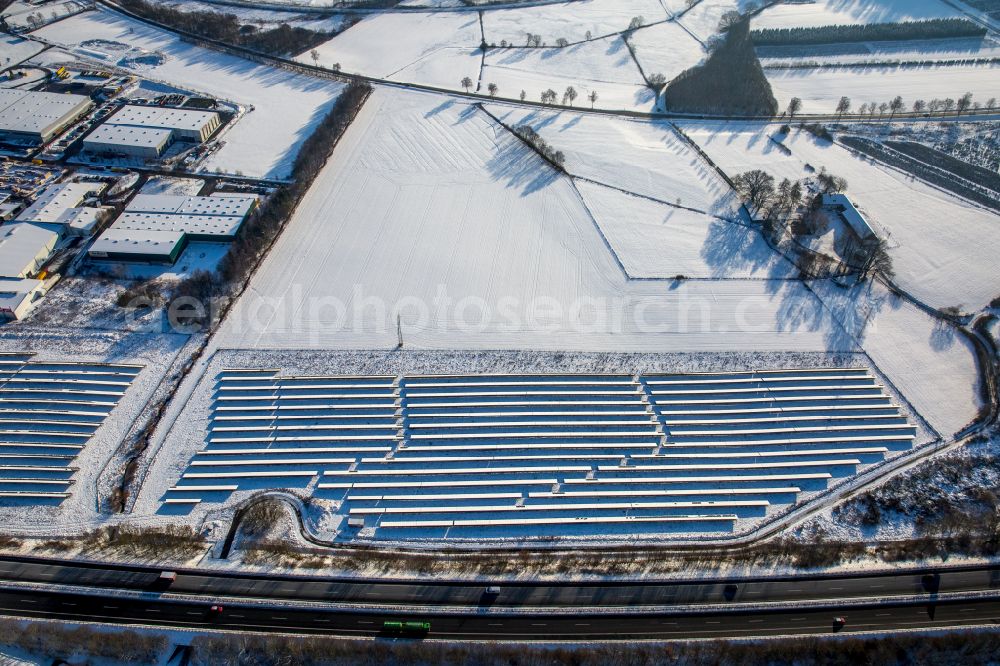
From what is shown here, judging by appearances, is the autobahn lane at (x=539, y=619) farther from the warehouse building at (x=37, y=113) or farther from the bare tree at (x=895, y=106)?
the bare tree at (x=895, y=106)

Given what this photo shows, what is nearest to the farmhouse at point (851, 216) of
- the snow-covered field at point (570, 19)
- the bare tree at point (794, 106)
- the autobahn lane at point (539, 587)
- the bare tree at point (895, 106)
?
the bare tree at point (794, 106)

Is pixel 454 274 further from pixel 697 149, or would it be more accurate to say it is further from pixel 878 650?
pixel 878 650

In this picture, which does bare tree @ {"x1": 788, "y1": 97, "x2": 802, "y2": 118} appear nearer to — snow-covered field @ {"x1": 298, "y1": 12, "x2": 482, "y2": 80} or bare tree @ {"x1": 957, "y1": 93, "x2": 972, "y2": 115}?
bare tree @ {"x1": 957, "y1": 93, "x2": 972, "y2": 115}

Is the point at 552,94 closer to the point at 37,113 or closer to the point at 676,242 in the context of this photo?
the point at 676,242

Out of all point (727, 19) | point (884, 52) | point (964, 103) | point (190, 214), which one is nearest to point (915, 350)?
point (964, 103)

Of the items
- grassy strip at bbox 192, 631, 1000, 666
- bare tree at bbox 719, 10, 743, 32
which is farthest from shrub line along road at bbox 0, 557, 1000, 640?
bare tree at bbox 719, 10, 743, 32

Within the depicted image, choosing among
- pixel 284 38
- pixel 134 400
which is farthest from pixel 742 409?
pixel 284 38
